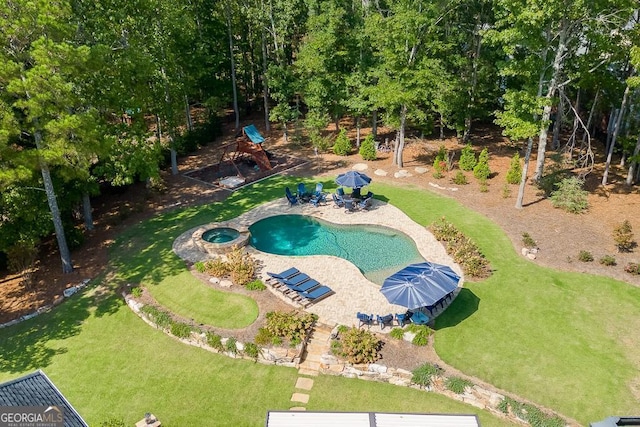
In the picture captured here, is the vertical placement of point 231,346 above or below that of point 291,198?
below

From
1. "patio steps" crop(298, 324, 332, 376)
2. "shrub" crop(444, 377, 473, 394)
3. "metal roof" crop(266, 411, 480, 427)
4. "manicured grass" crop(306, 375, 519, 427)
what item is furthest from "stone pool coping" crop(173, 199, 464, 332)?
"metal roof" crop(266, 411, 480, 427)

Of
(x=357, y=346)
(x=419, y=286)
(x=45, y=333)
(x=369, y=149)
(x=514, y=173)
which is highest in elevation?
(x=369, y=149)

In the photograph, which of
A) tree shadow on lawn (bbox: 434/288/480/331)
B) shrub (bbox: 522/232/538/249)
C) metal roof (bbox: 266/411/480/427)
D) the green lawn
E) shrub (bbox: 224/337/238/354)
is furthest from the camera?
shrub (bbox: 522/232/538/249)

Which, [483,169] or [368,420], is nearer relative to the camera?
[368,420]

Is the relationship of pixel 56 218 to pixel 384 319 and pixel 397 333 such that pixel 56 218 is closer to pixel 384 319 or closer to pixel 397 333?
pixel 384 319

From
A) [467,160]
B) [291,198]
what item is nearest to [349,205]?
[291,198]

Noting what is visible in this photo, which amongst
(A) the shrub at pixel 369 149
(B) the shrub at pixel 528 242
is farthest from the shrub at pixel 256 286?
(A) the shrub at pixel 369 149

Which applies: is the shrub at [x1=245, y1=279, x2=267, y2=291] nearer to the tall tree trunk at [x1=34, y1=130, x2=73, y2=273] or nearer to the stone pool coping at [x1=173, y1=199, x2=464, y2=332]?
the stone pool coping at [x1=173, y1=199, x2=464, y2=332]
